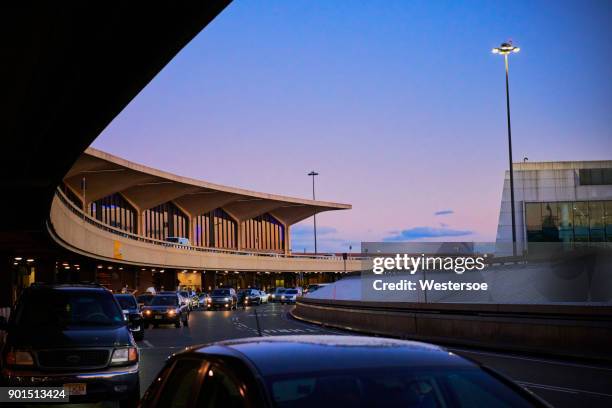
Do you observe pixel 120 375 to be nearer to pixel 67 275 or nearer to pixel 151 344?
pixel 151 344

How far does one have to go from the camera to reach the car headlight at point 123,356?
12531 mm

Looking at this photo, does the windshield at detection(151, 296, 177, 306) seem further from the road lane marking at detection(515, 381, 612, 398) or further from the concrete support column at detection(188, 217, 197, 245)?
the concrete support column at detection(188, 217, 197, 245)

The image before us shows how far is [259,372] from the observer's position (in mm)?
4129

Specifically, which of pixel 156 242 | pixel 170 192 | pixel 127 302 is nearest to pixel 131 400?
pixel 127 302

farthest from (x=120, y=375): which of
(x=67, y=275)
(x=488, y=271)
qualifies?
(x=67, y=275)

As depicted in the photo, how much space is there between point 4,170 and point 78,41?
1395 cm

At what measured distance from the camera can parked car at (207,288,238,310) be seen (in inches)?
2657

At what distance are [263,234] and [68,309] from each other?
13277 centimetres

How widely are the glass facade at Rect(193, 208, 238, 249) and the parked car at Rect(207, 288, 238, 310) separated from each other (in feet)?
178

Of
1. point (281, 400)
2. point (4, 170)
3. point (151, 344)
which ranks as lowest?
point (151, 344)

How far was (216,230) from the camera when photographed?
13025 cm

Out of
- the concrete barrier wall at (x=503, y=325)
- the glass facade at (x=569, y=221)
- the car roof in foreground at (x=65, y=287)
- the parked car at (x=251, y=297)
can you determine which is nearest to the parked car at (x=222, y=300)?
the parked car at (x=251, y=297)

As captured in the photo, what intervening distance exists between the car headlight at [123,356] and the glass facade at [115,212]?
82.0 m

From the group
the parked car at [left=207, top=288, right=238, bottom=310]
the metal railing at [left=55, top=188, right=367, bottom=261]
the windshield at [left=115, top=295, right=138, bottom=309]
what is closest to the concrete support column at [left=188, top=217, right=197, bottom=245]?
the metal railing at [left=55, top=188, right=367, bottom=261]
